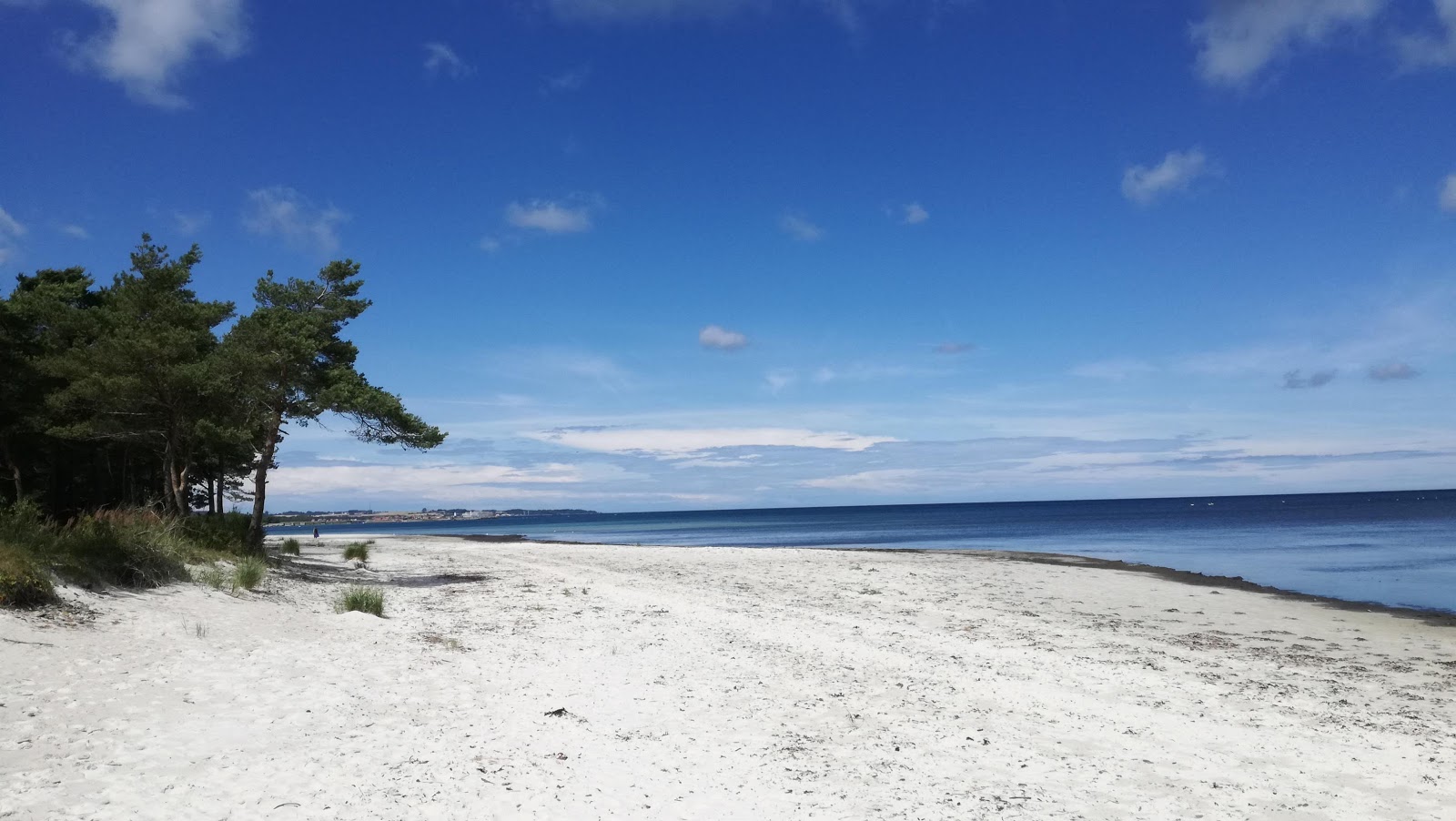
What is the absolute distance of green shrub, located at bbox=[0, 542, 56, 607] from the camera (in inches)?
344

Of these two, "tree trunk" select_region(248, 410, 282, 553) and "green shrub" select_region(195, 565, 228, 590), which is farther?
"tree trunk" select_region(248, 410, 282, 553)

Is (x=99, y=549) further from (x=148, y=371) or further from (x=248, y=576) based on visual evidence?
(x=148, y=371)

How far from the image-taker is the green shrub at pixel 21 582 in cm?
873

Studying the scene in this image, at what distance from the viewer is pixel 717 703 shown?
8.88 meters

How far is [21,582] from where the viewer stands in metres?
8.91

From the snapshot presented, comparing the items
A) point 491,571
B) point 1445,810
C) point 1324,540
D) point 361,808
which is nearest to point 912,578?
point 491,571

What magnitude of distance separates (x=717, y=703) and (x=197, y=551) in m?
13.2

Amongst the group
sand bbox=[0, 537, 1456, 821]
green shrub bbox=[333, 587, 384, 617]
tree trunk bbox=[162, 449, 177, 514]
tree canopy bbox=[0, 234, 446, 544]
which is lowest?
sand bbox=[0, 537, 1456, 821]

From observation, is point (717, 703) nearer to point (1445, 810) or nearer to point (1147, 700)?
point (1147, 700)

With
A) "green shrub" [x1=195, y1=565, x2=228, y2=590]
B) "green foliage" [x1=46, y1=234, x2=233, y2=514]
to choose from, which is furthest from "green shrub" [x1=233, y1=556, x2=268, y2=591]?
"green foliage" [x1=46, y1=234, x2=233, y2=514]

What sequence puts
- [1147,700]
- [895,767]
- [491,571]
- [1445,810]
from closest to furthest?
[1445,810] < [895,767] < [1147,700] < [491,571]

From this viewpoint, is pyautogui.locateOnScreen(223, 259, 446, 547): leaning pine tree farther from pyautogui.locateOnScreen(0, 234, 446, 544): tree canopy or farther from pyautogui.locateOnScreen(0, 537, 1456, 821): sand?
pyautogui.locateOnScreen(0, 537, 1456, 821): sand

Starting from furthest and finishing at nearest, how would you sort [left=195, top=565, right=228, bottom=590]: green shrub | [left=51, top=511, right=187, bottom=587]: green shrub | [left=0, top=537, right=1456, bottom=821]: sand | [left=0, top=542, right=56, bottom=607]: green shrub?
1. [left=195, top=565, right=228, bottom=590]: green shrub
2. [left=51, top=511, right=187, bottom=587]: green shrub
3. [left=0, top=542, right=56, bottom=607]: green shrub
4. [left=0, top=537, right=1456, bottom=821]: sand

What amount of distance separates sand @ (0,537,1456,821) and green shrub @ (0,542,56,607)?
358 millimetres
